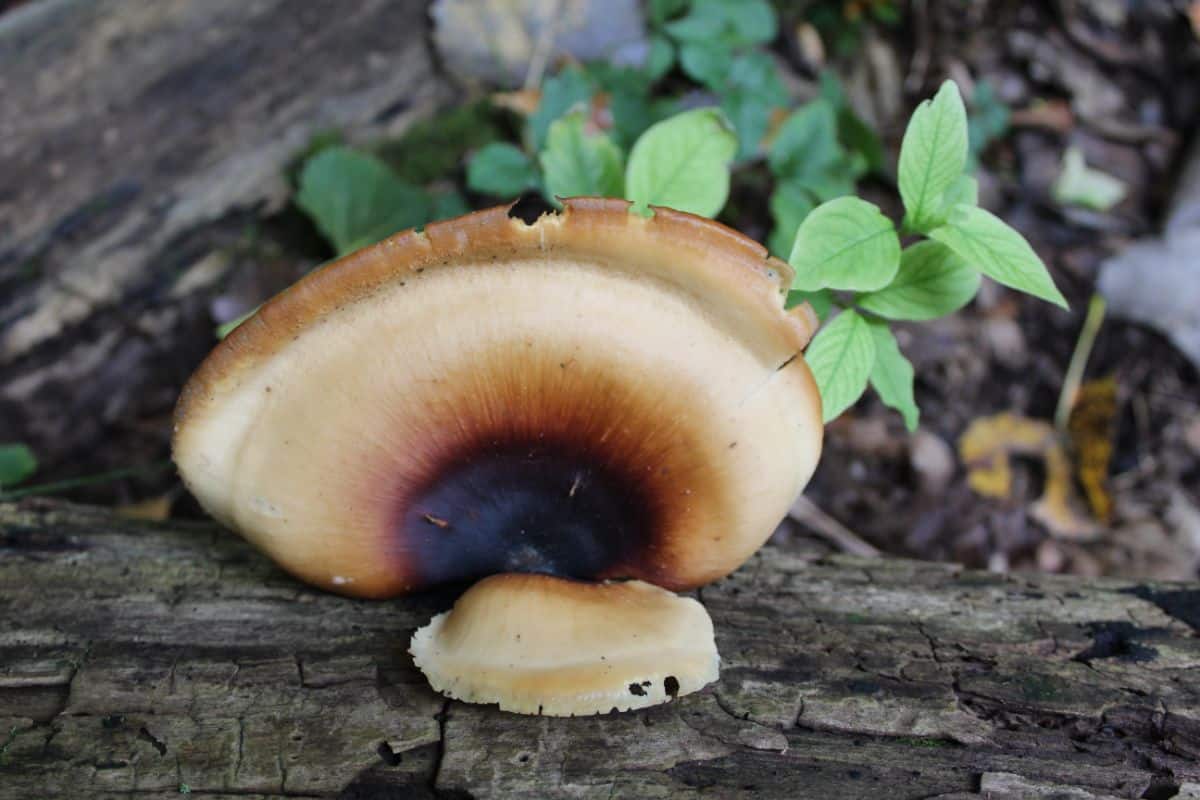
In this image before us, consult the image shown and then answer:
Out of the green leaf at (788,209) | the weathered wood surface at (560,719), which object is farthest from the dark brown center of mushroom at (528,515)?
the green leaf at (788,209)

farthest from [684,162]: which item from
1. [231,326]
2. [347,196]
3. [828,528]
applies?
[828,528]

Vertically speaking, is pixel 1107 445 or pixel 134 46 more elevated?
pixel 134 46

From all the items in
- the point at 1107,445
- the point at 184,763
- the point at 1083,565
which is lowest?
the point at 1083,565

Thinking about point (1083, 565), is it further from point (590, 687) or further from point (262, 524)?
point (262, 524)

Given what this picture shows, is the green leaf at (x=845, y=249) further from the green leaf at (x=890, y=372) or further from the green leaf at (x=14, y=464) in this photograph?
the green leaf at (x=14, y=464)

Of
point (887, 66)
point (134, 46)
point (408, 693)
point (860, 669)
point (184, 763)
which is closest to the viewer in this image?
point (184, 763)

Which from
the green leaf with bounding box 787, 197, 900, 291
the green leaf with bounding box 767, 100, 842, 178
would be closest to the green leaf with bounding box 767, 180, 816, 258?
the green leaf with bounding box 767, 100, 842, 178

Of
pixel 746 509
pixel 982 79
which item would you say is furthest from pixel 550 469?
pixel 982 79
